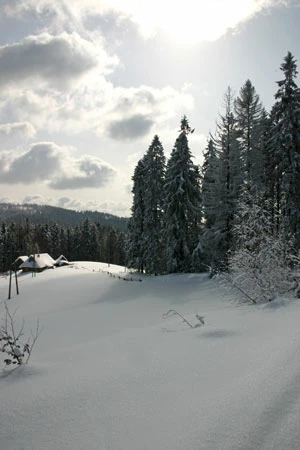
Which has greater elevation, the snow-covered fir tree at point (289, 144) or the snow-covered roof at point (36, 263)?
the snow-covered fir tree at point (289, 144)

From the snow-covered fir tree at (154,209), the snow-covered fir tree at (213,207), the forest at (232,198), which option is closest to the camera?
the forest at (232,198)

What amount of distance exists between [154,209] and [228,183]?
12.0 m

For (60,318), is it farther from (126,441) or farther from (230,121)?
(230,121)

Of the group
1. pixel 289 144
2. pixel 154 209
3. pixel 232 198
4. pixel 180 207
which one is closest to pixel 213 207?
pixel 232 198

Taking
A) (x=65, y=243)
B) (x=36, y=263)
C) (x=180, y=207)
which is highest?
(x=180, y=207)

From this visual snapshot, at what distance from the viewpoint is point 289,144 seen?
19.5 metres

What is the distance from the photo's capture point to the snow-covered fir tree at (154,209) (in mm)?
33500

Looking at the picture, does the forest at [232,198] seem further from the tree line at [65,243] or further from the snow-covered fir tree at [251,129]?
the tree line at [65,243]

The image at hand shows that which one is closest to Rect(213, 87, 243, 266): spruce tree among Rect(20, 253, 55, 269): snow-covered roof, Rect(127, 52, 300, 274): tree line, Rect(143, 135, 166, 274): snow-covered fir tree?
Rect(127, 52, 300, 274): tree line

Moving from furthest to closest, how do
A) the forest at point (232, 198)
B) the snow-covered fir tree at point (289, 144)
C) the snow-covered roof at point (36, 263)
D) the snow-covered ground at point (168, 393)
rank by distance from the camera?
the snow-covered roof at point (36, 263), the snow-covered fir tree at point (289, 144), the forest at point (232, 198), the snow-covered ground at point (168, 393)

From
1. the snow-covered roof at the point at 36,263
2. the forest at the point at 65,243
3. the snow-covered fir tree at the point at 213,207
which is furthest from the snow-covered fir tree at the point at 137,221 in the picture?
the forest at the point at 65,243

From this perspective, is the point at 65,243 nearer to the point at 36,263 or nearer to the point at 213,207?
the point at 36,263

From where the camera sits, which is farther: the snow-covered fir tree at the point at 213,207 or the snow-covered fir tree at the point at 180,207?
the snow-covered fir tree at the point at 180,207

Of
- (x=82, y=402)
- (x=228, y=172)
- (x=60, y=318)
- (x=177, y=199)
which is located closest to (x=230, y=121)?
(x=228, y=172)
